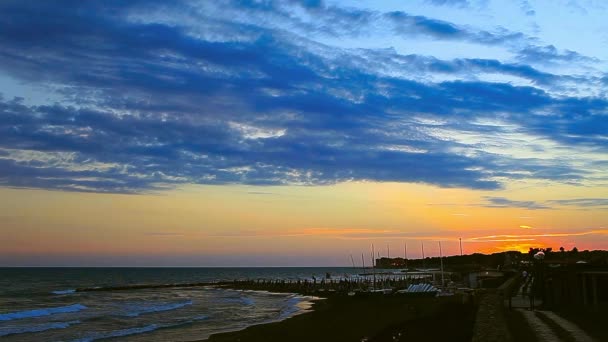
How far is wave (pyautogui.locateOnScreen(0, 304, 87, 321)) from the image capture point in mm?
47528

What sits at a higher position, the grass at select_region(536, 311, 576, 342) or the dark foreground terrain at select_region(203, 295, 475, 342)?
the grass at select_region(536, 311, 576, 342)

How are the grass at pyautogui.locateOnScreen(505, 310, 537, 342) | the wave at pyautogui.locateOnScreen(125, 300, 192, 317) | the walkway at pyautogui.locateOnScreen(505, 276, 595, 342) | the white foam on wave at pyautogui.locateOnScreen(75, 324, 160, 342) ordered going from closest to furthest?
the walkway at pyautogui.locateOnScreen(505, 276, 595, 342) < the grass at pyautogui.locateOnScreen(505, 310, 537, 342) < the white foam on wave at pyautogui.locateOnScreen(75, 324, 160, 342) < the wave at pyautogui.locateOnScreen(125, 300, 192, 317)

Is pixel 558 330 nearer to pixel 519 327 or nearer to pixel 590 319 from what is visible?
pixel 519 327

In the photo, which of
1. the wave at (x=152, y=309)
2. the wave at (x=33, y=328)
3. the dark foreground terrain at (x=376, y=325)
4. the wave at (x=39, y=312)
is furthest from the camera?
the wave at (x=152, y=309)

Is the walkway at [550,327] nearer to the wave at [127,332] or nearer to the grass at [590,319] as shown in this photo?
the grass at [590,319]

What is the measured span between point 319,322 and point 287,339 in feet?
26.5

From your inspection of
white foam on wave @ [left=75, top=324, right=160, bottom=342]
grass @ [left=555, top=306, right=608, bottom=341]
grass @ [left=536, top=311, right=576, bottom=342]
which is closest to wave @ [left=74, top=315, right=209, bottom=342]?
white foam on wave @ [left=75, top=324, right=160, bottom=342]

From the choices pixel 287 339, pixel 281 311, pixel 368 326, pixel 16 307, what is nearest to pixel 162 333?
pixel 287 339

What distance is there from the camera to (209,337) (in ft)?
109

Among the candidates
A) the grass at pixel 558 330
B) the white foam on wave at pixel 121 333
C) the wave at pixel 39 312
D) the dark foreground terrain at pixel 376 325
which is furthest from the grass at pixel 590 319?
the wave at pixel 39 312

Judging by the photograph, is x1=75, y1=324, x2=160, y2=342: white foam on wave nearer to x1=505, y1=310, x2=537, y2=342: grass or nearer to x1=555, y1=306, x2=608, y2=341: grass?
x1=505, y1=310, x2=537, y2=342: grass

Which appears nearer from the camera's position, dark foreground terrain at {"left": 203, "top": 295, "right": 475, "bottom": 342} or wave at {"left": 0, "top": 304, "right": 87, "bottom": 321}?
dark foreground terrain at {"left": 203, "top": 295, "right": 475, "bottom": 342}

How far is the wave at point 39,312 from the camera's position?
47.5m

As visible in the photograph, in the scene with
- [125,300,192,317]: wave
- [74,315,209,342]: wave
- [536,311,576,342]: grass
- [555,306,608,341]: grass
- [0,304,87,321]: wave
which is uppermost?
[555,306,608,341]: grass
